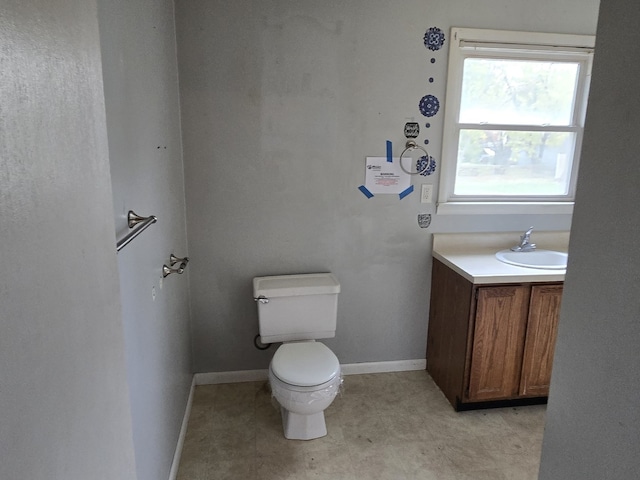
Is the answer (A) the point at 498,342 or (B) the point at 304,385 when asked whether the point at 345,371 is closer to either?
(B) the point at 304,385

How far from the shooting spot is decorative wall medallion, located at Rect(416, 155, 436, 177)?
271 cm

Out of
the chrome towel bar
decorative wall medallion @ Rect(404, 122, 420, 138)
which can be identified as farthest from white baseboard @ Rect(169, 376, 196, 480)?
decorative wall medallion @ Rect(404, 122, 420, 138)

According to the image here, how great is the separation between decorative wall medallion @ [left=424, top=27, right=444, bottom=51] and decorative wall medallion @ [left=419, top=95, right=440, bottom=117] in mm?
267

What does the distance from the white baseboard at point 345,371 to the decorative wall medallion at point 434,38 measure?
6.32ft

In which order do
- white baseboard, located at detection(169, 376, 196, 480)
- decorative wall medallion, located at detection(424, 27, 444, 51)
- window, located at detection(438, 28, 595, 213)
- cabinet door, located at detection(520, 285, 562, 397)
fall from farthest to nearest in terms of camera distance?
window, located at detection(438, 28, 595, 213)
decorative wall medallion, located at detection(424, 27, 444, 51)
cabinet door, located at detection(520, 285, 562, 397)
white baseboard, located at detection(169, 376, 196, 480)

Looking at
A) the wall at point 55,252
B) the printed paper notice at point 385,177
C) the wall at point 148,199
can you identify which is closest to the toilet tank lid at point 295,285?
the wall at point 148,199

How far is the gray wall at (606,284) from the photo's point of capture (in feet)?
2.72

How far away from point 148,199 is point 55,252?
1.08 m

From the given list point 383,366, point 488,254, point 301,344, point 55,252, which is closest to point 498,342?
point 488,254

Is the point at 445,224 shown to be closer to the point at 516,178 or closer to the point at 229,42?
the point at 516,178

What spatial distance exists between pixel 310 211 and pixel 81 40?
1.97 meters

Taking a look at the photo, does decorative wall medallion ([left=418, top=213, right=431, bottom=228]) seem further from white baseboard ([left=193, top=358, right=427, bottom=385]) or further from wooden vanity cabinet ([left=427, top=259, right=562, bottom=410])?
white baseboard ([left=193, top=358, right=427, bottom=385])

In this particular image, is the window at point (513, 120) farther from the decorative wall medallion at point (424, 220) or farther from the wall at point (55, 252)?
the wall at point (55, 252)

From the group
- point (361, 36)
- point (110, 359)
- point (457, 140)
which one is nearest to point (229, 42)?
point (361, 36)
